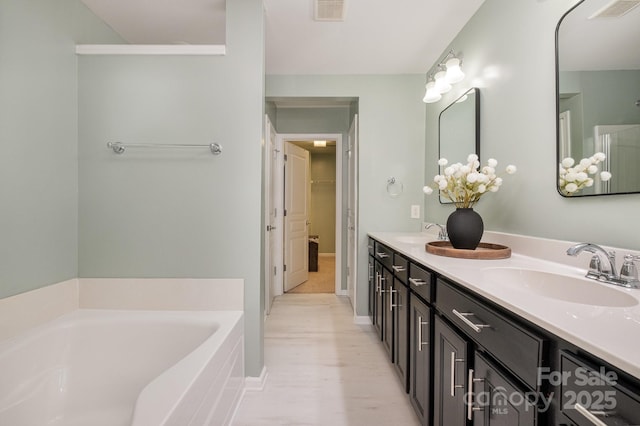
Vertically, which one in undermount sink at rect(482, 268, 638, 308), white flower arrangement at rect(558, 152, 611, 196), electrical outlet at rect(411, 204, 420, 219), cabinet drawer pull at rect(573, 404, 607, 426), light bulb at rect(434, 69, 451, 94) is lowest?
cabinet drawer pull at rect(573, 404, 607, 426)

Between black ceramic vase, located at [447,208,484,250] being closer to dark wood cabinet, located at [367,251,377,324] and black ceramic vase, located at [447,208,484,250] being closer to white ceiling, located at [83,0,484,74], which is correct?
dark wood cabinet, located at [367,251,377,324]

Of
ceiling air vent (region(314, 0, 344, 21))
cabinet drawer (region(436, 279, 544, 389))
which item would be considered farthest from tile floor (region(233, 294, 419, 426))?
ceiling air vent (region(314, 0, 344, 21))

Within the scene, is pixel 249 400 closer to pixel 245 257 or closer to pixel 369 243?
pixel 245 257

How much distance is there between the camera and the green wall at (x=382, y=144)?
2.79 metres

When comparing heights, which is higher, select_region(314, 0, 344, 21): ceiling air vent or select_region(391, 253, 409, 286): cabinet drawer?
select_region(314, 0, 344, 21): ceiling air vent

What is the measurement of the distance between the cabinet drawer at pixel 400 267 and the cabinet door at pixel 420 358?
0.49ft

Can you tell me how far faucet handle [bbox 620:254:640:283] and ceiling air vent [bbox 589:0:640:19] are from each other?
87cm

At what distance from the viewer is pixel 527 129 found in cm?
145

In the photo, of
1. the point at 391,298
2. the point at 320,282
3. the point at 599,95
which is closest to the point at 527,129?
the point at 599,95

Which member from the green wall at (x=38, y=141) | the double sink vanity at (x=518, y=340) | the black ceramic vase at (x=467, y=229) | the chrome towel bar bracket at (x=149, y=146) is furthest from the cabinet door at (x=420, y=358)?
the green wall at (x=38, y=141)

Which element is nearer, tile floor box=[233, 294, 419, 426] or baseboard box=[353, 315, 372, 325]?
tile floor box=[233, 294, 419, 426]

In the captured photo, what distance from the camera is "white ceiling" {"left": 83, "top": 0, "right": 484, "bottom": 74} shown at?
1.86 meters

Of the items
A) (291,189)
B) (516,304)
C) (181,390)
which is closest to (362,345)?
(181,390)

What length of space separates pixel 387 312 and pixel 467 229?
0.91 metres
